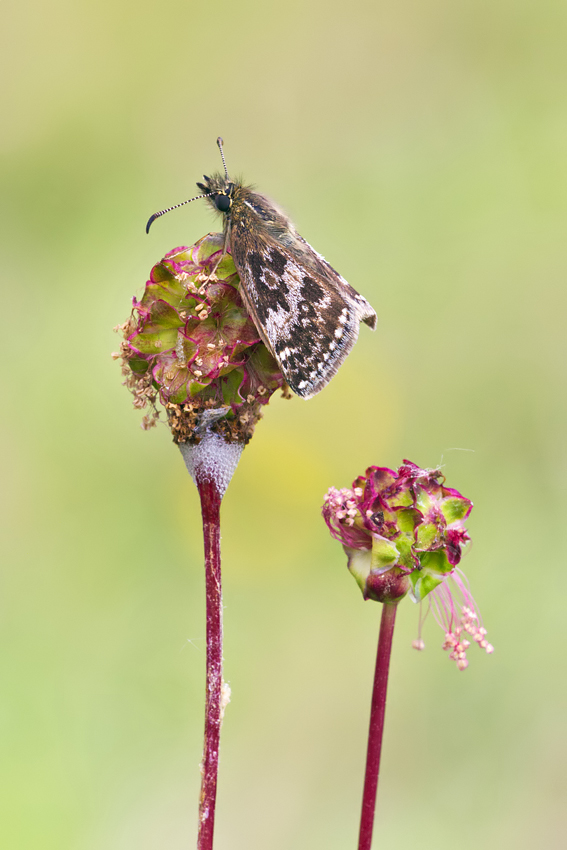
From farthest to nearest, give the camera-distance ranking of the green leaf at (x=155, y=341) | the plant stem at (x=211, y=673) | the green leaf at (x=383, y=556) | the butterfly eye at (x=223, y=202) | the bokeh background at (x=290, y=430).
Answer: the bokeh background at (x=290, y=430), the butterfly eye at (x=223, y=202), the green leaf at (x=155, y=341), the green leaf at (x=383, y=556), the plant stem at (x=211, y=673)

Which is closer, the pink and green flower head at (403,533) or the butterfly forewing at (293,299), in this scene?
the pink and green flower head at (403,533)

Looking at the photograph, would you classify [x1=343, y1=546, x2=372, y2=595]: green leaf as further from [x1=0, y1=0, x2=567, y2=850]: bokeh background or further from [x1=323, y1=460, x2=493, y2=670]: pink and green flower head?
[x1=0, y1=0, x2=567, y2=850]: bokeh background

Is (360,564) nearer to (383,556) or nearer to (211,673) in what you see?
(383,556)

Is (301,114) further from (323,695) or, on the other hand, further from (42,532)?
Answer: (323,695)

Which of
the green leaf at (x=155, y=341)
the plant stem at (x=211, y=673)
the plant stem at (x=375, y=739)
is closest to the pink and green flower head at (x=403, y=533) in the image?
the plant stem at (x=375, y=739)

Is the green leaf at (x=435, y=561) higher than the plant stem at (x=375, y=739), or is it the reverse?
the green leaf at (x=435, y=561)

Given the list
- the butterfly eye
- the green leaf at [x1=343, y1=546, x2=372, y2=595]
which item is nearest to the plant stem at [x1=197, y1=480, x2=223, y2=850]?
the green leaf at [x1=343, y1=546, x2=372, y2=595]

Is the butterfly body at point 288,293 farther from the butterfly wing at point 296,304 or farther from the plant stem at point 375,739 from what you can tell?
the plant stem at point 375,739
